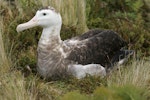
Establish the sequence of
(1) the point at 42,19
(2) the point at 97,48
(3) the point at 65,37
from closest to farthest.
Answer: (1) the point at 42,19 → (2) the point at 97,48 → (3) the point at 65,37

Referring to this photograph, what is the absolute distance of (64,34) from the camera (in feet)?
20.5

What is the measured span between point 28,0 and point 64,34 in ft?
2.54

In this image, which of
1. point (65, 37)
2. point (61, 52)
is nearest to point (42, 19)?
point (61, 52)

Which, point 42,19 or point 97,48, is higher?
point 42,19

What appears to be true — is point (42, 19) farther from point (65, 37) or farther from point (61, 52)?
point (65, 37)

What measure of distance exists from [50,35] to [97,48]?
1.75 ft

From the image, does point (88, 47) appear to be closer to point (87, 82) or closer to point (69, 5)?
point (87, 82)

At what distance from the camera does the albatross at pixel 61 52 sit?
529 cm

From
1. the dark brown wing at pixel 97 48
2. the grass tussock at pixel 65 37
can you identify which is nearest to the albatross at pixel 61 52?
the dark brown wing at pixel 97 48

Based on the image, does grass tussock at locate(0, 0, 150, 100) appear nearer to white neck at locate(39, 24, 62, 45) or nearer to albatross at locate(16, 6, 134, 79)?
albatross at locate(16, 6, 134, 79)

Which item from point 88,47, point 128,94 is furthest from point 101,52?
point 128,94

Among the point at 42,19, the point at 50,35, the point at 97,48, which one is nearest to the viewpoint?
the point at 42,19

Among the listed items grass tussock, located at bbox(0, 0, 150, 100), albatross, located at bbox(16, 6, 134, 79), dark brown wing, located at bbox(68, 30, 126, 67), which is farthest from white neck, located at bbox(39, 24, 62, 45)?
grass tussock, located at bbox(0, 0, 150, 100)

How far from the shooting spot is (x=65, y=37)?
6.23m
